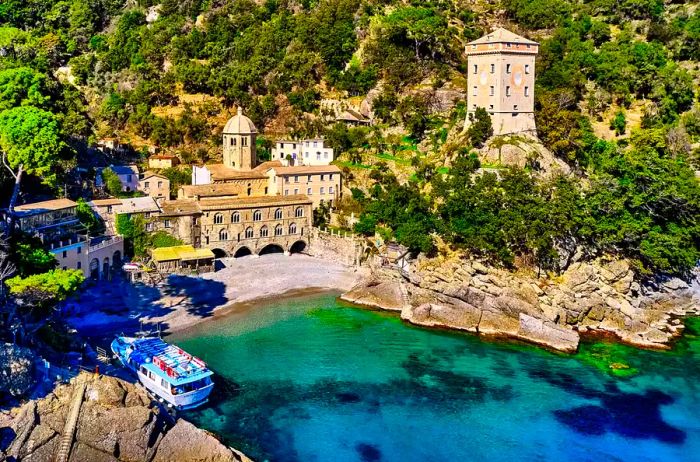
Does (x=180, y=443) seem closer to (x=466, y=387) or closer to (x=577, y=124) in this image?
(x=466, y=387)

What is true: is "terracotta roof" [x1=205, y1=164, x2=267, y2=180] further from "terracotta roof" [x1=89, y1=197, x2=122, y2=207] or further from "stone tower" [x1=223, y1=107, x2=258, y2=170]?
"terracotta roof" [x1=89, y1=197, x2=122, y2=207]

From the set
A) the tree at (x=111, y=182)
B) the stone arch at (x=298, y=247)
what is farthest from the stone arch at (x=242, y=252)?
the tree at (x=111, y=182)

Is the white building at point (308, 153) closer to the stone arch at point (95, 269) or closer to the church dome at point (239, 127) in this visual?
the church dome at point (239, 127)

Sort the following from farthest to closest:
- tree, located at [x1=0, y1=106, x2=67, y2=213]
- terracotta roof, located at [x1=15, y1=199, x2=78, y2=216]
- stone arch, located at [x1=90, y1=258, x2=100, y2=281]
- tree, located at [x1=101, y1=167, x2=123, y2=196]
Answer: tree, located at [x1=101, y1=167, x2=123, y2=196]
stone arch, located at [x1=90, y1=258, x2=100, y2=281]
terracotta roof, located at [x1=15, y1=199, x2=78, y2=216]
tree, located at [x1=0, y1=106, x2=67, y2=213]

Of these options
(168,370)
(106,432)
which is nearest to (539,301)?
(168,370)

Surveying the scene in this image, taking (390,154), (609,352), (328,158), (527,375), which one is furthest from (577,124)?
(527,375)

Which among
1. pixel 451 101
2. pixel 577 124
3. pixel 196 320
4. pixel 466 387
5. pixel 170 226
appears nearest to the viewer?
pixel 466 387

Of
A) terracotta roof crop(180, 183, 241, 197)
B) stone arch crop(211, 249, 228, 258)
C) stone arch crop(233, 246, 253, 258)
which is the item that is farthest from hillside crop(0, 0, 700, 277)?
stone arch crop(211, 249, 228, 258)
